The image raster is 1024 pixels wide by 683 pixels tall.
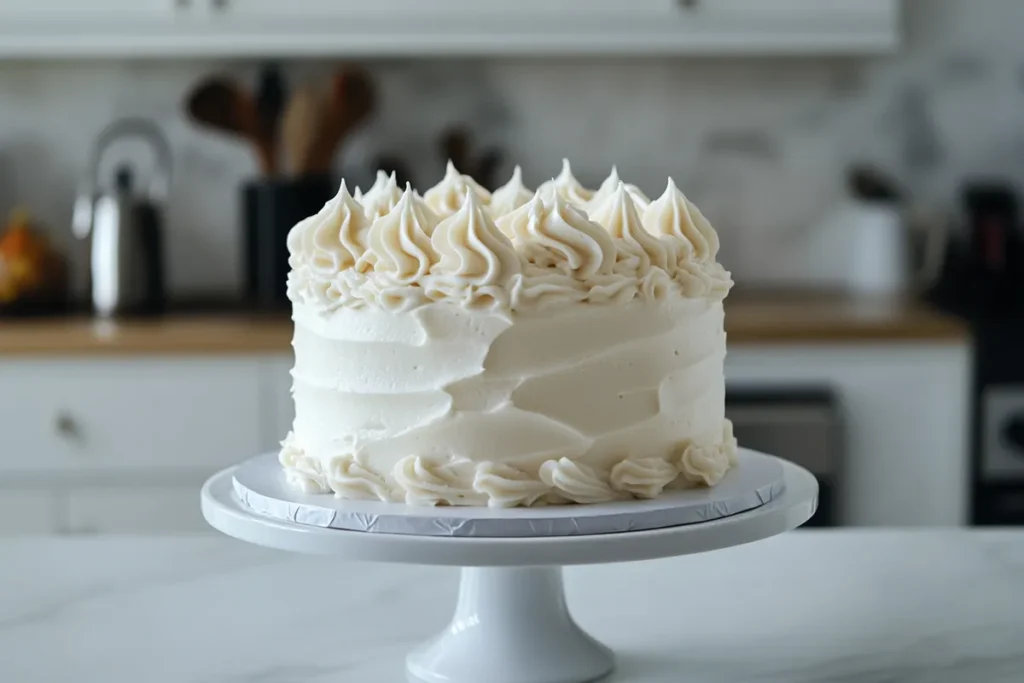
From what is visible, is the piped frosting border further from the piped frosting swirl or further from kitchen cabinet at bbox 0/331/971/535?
Answer: kitchen cabinet at bbox 0/331/971/535

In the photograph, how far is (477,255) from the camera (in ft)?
3.41

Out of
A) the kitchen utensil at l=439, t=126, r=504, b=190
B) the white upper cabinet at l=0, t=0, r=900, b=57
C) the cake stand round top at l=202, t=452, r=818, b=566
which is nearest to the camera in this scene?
the cake stand round top at l=202, t=452, r=818, b=566

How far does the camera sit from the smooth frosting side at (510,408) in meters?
1.04

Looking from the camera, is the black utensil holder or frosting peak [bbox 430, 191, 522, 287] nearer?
frosting peak [bbox 430, 191, 522, 287]

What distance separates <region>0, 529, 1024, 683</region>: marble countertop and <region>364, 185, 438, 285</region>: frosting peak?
1.04ft

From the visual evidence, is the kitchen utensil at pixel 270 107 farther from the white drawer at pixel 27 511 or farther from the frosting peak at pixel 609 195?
the frosting peak at pixel 609 195

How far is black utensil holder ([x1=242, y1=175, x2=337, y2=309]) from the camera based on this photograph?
8.89 feet

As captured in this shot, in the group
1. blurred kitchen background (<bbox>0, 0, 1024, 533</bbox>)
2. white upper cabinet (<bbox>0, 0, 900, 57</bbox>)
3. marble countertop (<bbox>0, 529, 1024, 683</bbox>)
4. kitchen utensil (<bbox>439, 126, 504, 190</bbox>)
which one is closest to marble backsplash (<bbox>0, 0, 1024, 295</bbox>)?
blurred kitchen background (<bbox>0, 0, 1024, 533</bbox>)

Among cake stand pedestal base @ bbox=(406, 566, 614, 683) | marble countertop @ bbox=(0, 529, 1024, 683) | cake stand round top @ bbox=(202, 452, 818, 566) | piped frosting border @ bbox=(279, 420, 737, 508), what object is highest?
piped frosting border @ bbox=(279, 420, 737, 508)

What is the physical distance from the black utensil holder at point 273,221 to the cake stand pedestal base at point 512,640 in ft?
5.57

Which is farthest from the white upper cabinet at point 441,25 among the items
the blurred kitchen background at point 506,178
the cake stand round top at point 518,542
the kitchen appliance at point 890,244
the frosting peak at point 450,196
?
the cake stand round top at point 518,542

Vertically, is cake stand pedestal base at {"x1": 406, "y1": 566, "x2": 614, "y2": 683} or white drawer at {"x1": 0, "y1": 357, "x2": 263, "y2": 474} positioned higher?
cake stand pedestal base at {"x1": 406, "y1": 566, "x2": 614, "y2": 683}

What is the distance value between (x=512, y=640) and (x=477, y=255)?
0.31 metres

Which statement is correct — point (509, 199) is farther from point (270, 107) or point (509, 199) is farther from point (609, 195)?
point (270, 107)
